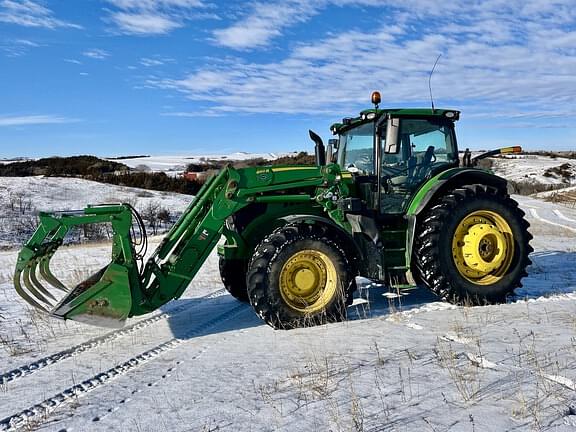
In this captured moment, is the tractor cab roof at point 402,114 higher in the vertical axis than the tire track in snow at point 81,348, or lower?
higher

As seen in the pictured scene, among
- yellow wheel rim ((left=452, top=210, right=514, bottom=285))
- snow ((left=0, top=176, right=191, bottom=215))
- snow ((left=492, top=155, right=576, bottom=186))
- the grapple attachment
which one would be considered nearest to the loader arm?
the grapple attachment

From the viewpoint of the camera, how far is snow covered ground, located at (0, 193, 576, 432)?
3.09 metres

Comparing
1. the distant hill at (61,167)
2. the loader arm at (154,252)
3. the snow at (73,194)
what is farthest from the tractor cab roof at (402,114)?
the distant hill at (61,167)

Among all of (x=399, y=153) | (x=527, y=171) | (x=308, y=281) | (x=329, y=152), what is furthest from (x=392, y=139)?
(x=527, y=171)

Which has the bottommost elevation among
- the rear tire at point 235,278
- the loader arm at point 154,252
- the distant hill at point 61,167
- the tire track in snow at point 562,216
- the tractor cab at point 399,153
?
the tire track in snow at point 562,216

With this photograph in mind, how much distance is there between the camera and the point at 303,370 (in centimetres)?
391

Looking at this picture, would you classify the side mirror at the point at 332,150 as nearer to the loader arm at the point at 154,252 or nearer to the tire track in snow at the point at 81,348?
the loader arm at the point at 154,252

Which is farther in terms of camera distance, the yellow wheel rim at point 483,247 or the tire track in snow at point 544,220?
the tire track in snow at point 544,220

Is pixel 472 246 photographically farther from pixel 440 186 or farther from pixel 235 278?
pixel 235 278

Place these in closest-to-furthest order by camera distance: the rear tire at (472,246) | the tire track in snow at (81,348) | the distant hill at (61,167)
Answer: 1. the tire track in snow at (81,348)
2. the rear tire at (472,246)
3. the distant hill at (61,167)

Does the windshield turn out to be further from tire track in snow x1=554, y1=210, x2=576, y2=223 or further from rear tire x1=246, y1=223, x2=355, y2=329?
tire track in snow x1=554, y1=210, x2=576, y2=223

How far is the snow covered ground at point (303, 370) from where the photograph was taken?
309 centimetres

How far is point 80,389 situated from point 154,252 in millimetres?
1864

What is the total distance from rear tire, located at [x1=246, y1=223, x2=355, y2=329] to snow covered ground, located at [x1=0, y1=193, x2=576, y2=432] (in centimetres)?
21
